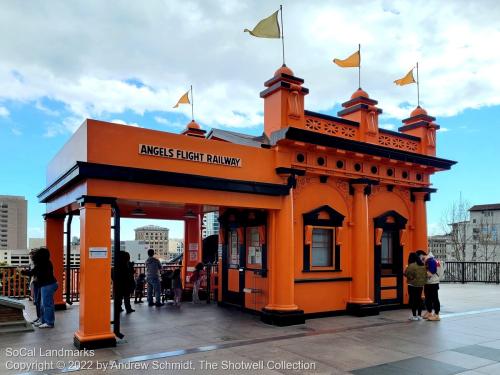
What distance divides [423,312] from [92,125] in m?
9.16

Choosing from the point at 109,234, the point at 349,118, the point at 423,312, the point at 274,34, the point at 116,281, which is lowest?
the point at 423,312

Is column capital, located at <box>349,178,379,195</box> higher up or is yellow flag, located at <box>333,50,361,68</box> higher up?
yellow flag, located at <box>333,50,361,68</box>

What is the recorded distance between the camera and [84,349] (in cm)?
693

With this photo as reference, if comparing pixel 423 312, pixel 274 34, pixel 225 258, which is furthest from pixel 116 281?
pixel 423 312

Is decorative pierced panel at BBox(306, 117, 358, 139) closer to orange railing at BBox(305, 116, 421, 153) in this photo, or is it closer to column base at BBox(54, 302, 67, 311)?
orange railing at BBox(305, 116, 421, 153)

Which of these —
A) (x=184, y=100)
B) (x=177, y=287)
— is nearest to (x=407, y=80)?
(x=184, y=100)

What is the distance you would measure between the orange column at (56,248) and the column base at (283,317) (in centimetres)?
531

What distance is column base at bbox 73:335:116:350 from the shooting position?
6961 mm

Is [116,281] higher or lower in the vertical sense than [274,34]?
lower

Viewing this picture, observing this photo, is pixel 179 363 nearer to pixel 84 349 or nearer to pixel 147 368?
pixel 147 368

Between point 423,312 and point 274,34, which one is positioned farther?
point 423,312

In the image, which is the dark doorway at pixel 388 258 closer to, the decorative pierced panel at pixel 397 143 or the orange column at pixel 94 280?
the decorative pierced panel at pixel 397 143

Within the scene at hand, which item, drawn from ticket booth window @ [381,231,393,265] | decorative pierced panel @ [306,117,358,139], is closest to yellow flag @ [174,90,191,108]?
decorative pierced panel @ [306,117,358,139]

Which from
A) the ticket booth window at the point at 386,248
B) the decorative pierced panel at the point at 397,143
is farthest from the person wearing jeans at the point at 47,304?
the decorative pierced panel at the point at 397,143
